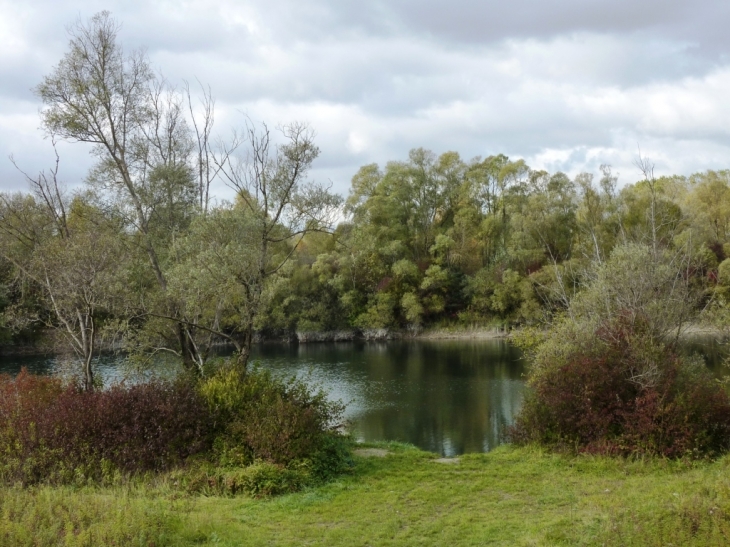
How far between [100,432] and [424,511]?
608 cm

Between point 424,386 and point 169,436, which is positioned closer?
point 169,436

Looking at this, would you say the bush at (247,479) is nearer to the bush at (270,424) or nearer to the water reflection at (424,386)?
the bush at (270,424)

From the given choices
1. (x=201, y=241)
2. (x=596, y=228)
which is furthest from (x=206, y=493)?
(x=596, y=228)

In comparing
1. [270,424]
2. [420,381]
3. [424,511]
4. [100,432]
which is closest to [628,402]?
[424,511]

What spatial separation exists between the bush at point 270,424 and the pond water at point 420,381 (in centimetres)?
147

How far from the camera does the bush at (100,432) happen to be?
412 inches

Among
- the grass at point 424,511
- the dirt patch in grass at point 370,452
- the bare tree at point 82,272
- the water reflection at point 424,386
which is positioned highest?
the bare tree at point 82,272

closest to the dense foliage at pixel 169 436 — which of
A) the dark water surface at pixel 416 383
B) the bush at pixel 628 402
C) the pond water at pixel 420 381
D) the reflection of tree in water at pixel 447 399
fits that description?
the pond water at pixel 420 381

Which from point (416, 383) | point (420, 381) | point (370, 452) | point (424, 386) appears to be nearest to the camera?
point (370, 452)

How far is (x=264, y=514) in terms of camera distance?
29.0ft

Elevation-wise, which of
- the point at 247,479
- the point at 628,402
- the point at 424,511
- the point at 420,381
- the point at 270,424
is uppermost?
the point at 270,424

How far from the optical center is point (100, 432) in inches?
435

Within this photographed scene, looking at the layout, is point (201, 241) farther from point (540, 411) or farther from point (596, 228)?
point (596, 228)

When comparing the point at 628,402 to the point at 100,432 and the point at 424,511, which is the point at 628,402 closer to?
the point at 424,511
